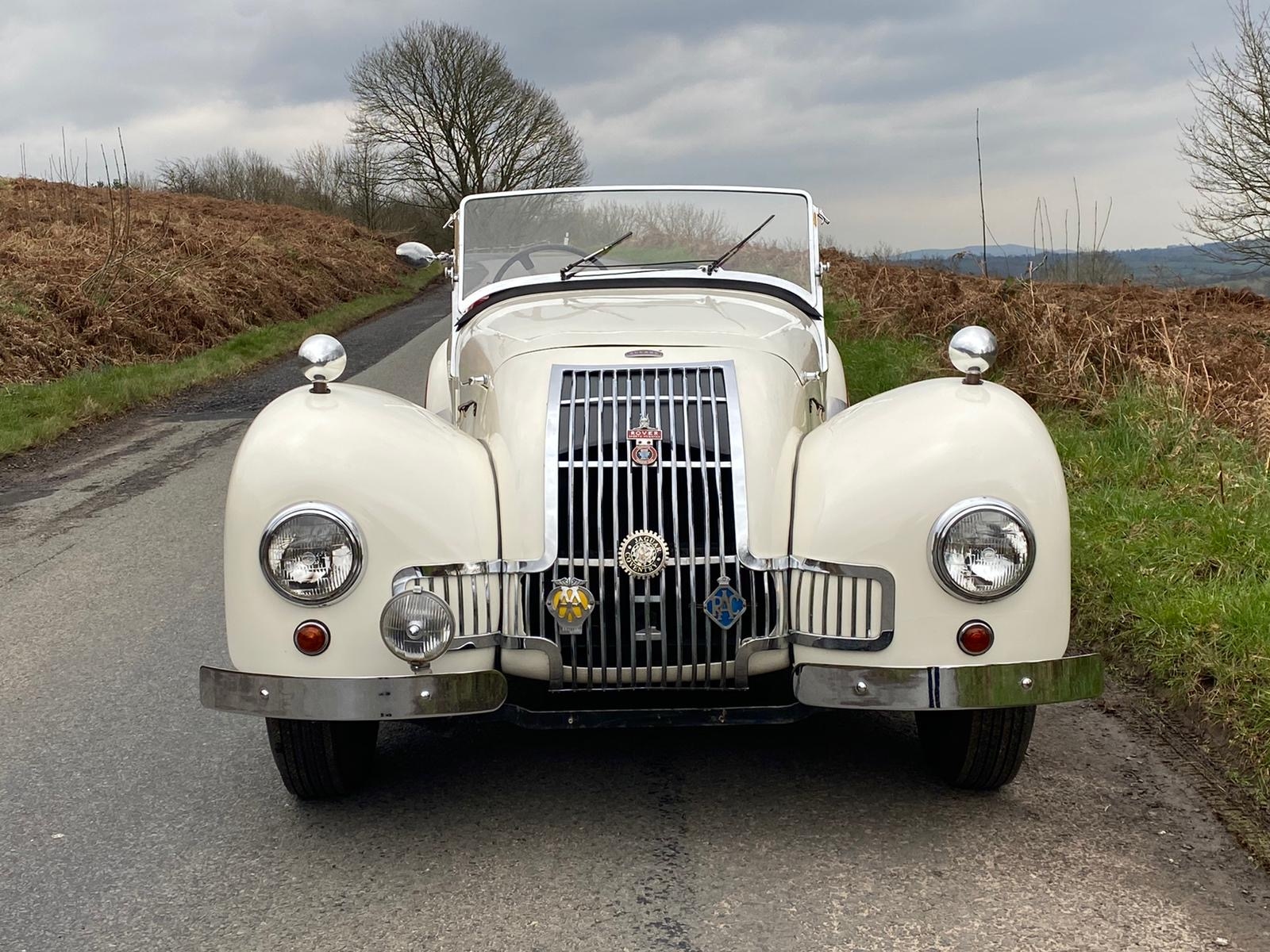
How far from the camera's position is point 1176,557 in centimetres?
520

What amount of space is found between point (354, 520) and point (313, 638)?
324 millimetres

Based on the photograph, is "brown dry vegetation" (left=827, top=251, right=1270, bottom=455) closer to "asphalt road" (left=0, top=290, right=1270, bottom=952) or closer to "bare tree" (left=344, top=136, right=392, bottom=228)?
"asphalt road" (left=0, top=290, right=1270, bottom=952)

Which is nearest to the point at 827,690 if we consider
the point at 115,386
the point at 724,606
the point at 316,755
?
the point at 724,606

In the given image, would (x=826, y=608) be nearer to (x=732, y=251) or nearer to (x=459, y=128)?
(x=732, y=251)

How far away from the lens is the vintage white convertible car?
321 cm

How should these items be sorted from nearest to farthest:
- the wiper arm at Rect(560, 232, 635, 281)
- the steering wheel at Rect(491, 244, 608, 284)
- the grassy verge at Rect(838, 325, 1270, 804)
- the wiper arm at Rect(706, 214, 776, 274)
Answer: the grassy verge at Rect(838, 325, 1270, 804) < the wiper arm at Rect(560, 232, 635, 281) < the wiper arm at Rect(706, 214, 776, 274) < the steering wheel at Rect(491, 244, 608, 284)

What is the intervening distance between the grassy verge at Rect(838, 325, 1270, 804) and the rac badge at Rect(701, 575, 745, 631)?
5.21 ft

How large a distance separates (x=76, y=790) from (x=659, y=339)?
7.47 feet

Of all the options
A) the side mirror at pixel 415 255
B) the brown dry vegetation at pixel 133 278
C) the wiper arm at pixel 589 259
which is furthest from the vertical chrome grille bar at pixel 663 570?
the brown dry vegetation at pixel 133 278

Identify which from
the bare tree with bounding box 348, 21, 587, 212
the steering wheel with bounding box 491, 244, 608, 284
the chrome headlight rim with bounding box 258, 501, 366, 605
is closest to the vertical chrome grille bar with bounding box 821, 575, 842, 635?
the chrome headlight rim with bounding box 258, 501, 366, 605

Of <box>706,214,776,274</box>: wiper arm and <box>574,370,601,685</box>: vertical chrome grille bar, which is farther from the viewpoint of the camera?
<box>706,214,776,274</box>: wiper arm

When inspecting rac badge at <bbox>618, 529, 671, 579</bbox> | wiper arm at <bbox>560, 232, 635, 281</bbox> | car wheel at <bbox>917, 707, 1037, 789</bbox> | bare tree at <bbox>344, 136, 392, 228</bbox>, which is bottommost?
car wheel at <bbox>917, 707, 1037, 789</bbox>

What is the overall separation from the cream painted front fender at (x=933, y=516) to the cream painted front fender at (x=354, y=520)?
0.92 metres

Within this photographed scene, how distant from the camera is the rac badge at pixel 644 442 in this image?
134 inches
